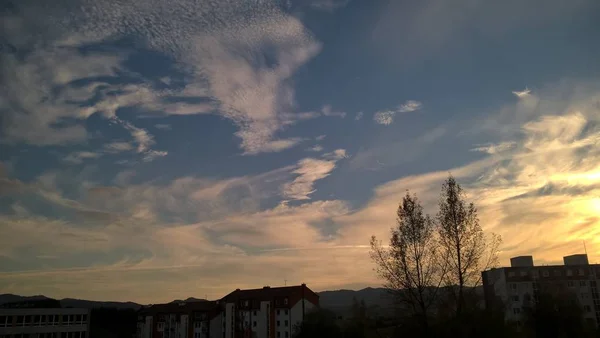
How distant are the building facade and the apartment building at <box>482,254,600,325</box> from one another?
6670 centimetres

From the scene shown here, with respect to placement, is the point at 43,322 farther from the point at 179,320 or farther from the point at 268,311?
the point at 268,311

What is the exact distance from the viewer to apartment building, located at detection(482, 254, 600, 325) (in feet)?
270

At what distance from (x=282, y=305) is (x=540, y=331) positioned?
1628 inches

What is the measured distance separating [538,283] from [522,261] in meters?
5.11

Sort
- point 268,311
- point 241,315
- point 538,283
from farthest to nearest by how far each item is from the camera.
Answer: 1. point 241,315
2. point 268,311
3. point 538,283

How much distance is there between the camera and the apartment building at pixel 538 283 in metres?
82.2

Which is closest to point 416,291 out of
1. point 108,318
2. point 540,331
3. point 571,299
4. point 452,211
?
point 452,211

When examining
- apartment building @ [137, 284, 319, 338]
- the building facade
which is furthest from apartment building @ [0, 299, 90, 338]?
apartment building @ [137, 284, 319, 338]

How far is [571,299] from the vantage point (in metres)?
68.6

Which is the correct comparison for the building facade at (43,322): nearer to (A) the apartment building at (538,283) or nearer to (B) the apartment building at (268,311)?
(B) the apartment building at (268,311)

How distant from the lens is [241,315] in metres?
86.1

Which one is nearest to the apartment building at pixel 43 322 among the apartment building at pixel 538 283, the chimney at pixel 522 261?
the apartment building at pixel 538 283

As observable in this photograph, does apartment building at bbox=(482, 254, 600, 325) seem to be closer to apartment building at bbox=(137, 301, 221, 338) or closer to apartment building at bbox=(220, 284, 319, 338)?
apartment building at bbox=(220, 284, 319, 338)

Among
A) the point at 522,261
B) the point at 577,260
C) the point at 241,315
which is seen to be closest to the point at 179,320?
the point at 241,315
